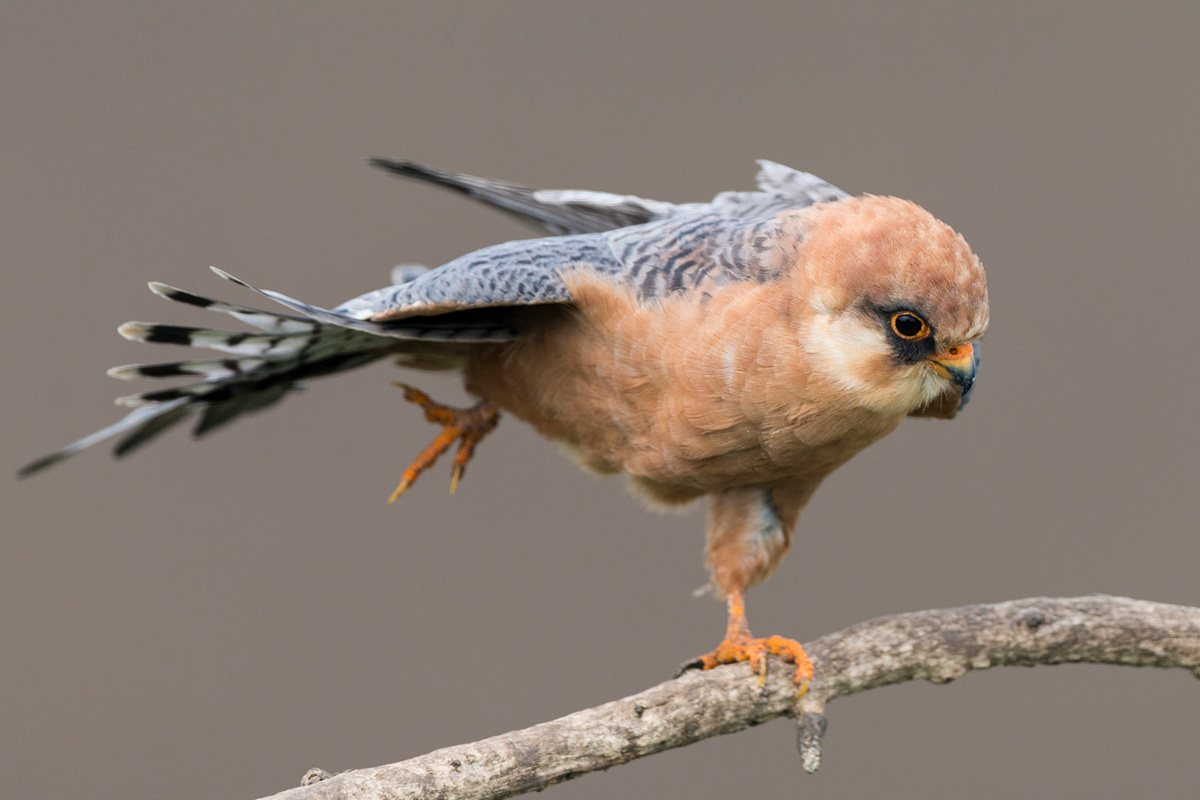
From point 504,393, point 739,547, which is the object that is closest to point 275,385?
point 504,393

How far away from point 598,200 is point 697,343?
116 centimetres

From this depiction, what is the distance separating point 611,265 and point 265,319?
1196 millimetres

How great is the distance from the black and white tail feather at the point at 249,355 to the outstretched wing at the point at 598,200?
746mm

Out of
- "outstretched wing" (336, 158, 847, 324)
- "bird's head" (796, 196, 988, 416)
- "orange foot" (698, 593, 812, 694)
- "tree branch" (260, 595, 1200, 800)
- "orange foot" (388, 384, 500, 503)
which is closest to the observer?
"bird's head" (796, 196, 988, 416)

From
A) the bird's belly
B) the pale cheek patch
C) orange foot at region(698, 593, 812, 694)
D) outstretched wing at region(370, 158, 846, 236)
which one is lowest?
orange foot at region(698, 593, 812, 694)

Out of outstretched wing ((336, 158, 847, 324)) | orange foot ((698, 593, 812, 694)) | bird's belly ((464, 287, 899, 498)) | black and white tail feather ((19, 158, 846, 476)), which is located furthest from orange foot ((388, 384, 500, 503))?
orange foot ((698, 593, 812, 694))

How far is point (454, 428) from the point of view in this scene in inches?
178

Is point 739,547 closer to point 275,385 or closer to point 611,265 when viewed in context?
point 611,265

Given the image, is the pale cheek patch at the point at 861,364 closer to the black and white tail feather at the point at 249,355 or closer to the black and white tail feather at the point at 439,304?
the black and white tail feather at the point at 439,304

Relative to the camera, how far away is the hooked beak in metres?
3.21

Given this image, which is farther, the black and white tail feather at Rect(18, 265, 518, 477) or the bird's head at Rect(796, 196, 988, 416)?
the black and white tail feather at Rect(18, 265, 518, 477)

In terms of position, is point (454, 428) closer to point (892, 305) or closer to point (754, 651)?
point (754, 651)

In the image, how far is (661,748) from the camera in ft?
11.7

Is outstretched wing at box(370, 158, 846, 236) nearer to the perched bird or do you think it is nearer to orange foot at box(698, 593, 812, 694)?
the perched bird
